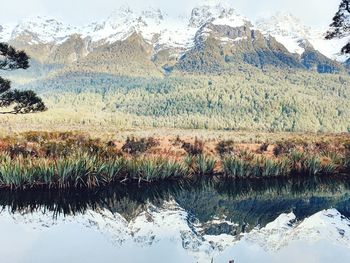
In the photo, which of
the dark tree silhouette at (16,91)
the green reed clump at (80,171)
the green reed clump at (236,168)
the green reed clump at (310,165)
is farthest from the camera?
the green reed clump at (310,165)

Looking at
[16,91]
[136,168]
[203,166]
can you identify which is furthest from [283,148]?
[16,91]

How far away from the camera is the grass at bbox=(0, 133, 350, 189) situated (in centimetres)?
2059

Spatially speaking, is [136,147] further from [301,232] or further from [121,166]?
[301,232]

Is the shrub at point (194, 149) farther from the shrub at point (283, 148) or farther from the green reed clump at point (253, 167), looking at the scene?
the green reed clump at point (253, 167)

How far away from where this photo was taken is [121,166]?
74.6ft

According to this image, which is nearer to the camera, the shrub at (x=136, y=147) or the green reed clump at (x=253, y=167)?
the green reed clump at (x=253, y=167)

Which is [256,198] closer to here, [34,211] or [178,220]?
[178,220]

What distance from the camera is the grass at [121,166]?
20.6 meters

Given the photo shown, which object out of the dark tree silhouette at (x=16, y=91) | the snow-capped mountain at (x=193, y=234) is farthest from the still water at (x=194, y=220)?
the dark tree silhouette at (x=16, y=91)

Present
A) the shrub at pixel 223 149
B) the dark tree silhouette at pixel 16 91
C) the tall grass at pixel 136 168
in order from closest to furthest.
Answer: the tall grass at pixel 136 168
the dark tree silhouette at pixel 16 91
the shrub at pixel 223 149

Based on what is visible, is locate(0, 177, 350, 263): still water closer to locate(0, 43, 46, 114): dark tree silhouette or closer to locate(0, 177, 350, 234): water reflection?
locate(0, 177, 350, 234): water reflection

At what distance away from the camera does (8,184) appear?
797 inches

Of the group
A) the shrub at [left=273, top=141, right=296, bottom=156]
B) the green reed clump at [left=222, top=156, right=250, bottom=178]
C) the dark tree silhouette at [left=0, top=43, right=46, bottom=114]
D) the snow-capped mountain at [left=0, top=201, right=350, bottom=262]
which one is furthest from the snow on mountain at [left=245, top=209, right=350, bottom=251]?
the shrub at [left=273, top=141, right=296, bottom=156]

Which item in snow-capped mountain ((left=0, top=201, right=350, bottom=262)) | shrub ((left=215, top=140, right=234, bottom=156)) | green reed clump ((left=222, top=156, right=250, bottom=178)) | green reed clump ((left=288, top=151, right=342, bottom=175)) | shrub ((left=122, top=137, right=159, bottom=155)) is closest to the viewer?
snow-capped mountain ((left=0, top=201, right=350, bottom=262))
